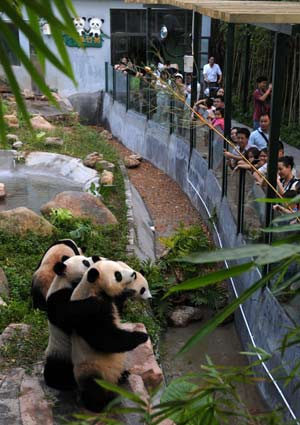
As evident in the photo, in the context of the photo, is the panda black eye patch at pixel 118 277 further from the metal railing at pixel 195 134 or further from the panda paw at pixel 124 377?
the metal railing at pixel 195 134

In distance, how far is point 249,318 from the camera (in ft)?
20.3

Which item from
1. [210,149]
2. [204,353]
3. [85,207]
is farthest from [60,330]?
[210,149]

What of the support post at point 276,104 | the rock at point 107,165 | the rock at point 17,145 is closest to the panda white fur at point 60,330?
the support post at point 276,104

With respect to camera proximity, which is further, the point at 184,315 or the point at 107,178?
the point at 107,178

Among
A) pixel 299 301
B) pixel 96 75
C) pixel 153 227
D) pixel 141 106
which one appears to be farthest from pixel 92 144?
pixel 299 301

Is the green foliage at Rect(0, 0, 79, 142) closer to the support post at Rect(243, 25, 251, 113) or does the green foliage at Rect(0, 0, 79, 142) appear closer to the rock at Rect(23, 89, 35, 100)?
the support post at Rect(243, 25, 251, 113)

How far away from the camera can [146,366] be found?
4.82m

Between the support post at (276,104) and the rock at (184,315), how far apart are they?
1.40 meters

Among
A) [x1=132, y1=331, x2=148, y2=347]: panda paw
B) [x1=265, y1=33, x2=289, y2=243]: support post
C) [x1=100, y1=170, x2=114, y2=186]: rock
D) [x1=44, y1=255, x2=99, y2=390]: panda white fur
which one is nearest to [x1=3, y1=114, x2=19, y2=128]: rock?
[x1=100, y1=170, x2=114, y2=186]: rock

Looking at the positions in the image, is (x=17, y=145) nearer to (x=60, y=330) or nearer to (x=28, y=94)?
(x=28, y=94)

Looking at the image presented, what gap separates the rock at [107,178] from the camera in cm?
993

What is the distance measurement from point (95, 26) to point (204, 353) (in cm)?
1359

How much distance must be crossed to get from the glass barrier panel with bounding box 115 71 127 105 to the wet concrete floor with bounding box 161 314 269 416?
9148 millimetres

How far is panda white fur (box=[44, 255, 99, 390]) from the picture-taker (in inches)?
165
